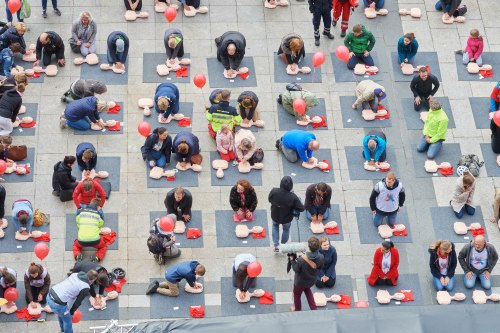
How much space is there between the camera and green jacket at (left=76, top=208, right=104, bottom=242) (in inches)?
1128

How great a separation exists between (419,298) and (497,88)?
6.14 m

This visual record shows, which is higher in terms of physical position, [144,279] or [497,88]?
[497,88]

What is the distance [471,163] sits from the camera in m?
31.1

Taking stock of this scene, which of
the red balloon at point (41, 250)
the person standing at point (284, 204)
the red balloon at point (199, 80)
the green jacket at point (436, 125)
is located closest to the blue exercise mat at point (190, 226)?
the person standing at point (284, 204)

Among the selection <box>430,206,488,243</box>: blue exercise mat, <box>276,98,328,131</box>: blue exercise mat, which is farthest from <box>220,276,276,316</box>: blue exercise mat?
<box>276,98,328,131</box>: blue exercise mat

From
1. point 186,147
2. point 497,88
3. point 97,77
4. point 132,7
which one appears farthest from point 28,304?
point 497,88

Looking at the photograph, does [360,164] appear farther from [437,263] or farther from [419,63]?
[419,63]

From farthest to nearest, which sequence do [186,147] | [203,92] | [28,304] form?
[203,92], [186,147], [28,304]

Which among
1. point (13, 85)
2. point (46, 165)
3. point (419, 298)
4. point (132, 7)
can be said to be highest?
point (132, 7)

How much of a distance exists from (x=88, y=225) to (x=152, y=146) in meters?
2.77

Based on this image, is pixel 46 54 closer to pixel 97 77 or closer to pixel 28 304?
pixel 97 77

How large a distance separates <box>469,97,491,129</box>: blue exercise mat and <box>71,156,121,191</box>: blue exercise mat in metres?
8.72

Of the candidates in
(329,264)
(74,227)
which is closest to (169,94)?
(74,227)

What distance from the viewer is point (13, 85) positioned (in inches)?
1228
